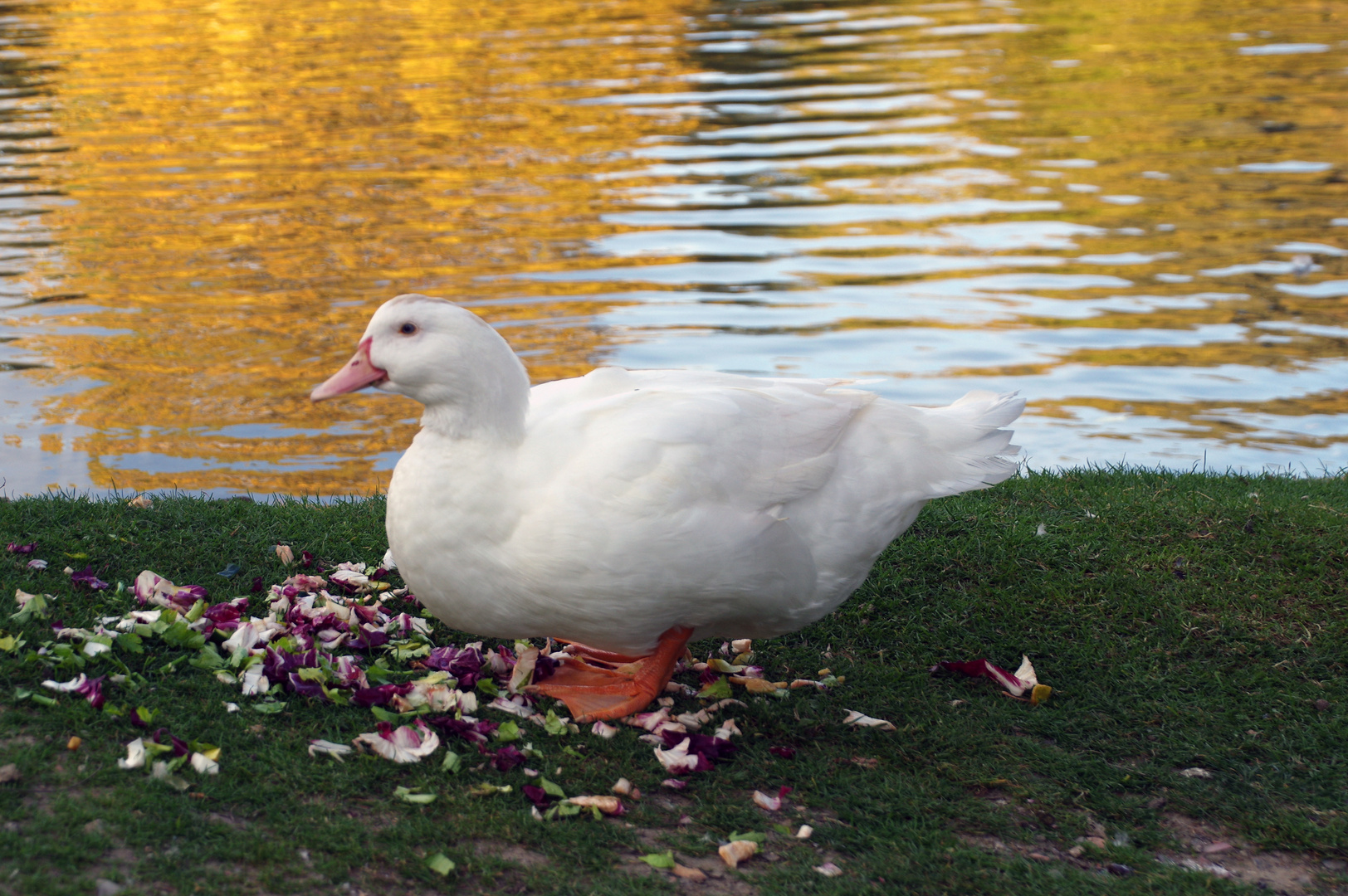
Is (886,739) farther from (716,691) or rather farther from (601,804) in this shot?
(601,804)

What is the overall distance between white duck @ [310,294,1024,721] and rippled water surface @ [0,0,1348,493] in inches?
26.7

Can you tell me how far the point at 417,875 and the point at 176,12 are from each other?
29.0m

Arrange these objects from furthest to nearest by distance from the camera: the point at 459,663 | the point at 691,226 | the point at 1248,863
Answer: the point at 691,226
the point at 459,663
the point at 1248,863

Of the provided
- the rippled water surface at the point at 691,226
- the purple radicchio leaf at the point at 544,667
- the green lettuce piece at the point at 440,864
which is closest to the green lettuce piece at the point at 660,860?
the green lettuce piece at the point at 440,864

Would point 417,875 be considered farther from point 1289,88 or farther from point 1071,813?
point 1289,88

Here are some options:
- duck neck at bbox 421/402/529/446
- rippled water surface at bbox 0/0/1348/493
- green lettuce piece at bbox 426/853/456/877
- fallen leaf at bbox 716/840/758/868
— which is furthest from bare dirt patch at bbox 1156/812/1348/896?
duck neck at bbox 421/402/529/446

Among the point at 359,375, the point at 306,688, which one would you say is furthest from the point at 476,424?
the point at 306,688

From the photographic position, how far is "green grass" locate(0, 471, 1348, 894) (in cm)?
341

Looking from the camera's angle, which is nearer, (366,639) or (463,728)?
(463,728)

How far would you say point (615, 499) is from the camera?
3.91 metres

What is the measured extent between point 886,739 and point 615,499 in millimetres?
1364

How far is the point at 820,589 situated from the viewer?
4.35 metres

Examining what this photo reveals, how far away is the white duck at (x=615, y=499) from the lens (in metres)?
3.94

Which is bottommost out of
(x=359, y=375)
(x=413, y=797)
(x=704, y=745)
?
(x=704, y=745)
